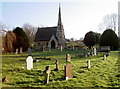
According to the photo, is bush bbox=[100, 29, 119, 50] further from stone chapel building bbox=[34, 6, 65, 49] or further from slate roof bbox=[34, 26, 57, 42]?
slate roof bbox=[34, 26, 57, 42]

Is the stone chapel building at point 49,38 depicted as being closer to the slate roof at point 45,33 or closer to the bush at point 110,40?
the slate roof at point 45,33

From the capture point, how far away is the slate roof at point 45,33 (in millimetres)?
45928

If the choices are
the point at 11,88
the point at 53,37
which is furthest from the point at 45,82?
the point at 53,37

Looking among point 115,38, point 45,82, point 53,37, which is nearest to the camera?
point 45,82

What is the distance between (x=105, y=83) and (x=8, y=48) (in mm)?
6531

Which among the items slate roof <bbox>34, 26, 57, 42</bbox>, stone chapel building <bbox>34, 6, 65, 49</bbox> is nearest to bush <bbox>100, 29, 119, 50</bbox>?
stone chapel building <bbox>34, 6, 65, 49</bbox>

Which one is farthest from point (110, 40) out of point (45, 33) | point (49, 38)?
point (45, 33)

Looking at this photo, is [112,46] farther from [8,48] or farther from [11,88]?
[11,88]

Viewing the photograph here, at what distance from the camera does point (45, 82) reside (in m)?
6.52

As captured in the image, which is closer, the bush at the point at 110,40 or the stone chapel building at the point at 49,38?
the bush at the point at 110,40

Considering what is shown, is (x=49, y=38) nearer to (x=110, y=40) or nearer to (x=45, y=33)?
(x=45, y=33)

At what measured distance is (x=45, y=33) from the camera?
47.0 meters

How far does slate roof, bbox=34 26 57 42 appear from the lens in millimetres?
45928

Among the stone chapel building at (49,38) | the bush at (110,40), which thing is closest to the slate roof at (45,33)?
the stone chapel building at (49,38)
